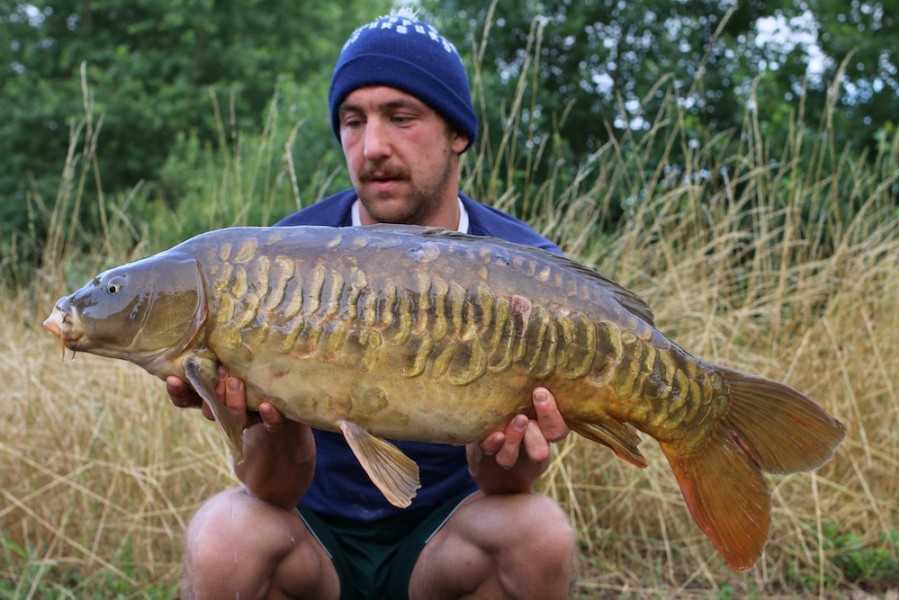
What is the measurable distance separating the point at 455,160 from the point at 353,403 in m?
1.00

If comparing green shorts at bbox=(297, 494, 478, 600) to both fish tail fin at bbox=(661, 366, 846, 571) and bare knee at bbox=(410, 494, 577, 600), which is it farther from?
fish tail fin at bbox=(661, 366, 846, 571)

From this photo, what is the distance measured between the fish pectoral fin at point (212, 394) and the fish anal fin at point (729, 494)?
0.67 metres

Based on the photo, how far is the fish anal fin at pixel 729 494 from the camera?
1.59m

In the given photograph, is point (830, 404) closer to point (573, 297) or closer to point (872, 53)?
point (573, 297)

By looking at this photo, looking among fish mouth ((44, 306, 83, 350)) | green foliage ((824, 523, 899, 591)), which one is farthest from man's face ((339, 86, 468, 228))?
green foliage ((824, 523, 899, 591))

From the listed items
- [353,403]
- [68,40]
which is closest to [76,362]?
[353,403]

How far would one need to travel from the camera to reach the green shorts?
2.03 meters

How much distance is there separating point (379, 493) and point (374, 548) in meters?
0.13

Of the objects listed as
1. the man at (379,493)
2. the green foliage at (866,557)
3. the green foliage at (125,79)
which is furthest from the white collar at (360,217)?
the green foliage at (125,79)

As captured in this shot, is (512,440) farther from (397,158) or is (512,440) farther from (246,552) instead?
(397,158)

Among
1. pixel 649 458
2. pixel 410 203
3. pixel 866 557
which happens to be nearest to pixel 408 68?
pixel 410 203

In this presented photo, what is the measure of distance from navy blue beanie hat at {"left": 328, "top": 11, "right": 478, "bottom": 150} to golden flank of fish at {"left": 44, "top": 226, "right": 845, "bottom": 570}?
0.73 meters

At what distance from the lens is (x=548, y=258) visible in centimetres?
158

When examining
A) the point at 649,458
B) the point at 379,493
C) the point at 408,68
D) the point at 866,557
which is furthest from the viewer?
the point at 649,458
